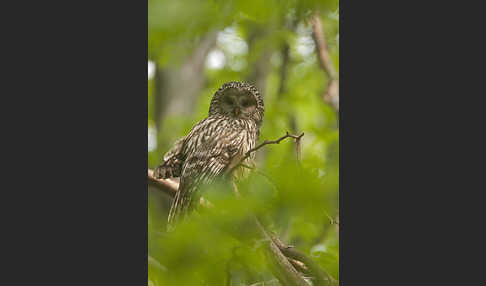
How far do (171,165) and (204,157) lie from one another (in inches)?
10.3

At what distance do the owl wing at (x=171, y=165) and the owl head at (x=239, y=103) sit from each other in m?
0.39

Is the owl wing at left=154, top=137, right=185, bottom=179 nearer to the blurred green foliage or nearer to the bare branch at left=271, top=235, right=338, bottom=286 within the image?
the blurred green foliage

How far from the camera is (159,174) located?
125 inches

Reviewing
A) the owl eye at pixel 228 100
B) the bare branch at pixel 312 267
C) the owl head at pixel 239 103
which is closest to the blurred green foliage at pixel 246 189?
the bare branch at pixel 312 267

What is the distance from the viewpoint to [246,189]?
2.16 m

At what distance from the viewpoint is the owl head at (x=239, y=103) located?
3387 mm

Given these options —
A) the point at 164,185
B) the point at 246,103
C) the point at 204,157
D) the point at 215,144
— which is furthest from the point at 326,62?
the point at 164,185

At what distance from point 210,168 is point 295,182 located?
1308 mm

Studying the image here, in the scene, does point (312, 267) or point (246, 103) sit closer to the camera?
point (312, 267)

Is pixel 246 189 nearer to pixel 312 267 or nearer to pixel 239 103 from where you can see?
pixel 312 267

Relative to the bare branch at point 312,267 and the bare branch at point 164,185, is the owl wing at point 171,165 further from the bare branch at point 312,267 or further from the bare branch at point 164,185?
the bare branch at point 312,267
